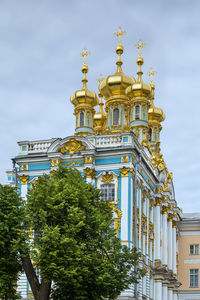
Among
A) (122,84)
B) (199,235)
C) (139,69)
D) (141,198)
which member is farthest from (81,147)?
(199,235)

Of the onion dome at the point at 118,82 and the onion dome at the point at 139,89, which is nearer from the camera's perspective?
the onion dome at the point at 118,82

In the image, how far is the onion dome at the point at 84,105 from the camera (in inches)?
1687

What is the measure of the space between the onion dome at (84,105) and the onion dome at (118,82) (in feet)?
7.08

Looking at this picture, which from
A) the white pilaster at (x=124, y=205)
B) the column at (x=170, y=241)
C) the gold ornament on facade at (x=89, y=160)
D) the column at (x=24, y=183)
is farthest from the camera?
the column at (x=170, y=241)

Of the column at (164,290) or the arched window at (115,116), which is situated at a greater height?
the arched window at (115,116)

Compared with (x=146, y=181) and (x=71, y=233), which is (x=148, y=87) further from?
(x=71, y=233)

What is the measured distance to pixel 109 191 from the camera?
31891 mm

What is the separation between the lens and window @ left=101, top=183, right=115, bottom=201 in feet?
104

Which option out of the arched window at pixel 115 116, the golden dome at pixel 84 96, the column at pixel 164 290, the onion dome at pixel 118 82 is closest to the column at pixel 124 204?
the arched window at pixel 115 116

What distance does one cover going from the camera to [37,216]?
24062 millimetres

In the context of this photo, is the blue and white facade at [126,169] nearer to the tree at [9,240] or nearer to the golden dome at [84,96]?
the golden dome at [84,96]

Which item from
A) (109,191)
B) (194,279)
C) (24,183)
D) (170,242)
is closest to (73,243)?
(109,191)

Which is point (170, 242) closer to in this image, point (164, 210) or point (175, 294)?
point (164, 210)

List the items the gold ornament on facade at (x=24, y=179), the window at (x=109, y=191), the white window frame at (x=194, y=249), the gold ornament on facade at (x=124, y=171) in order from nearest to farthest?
the gold ornament on facade at (x=124, y=171), the window at (x=109, y=191), the gold ornament on facade at (x=24, y=179), the white window frame at (x=194, y=249)
